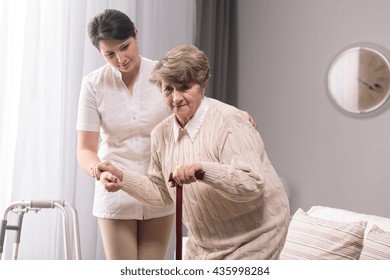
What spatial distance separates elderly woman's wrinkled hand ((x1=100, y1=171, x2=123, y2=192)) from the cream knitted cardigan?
0.10 feet

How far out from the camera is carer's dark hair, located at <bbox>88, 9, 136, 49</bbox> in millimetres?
1373

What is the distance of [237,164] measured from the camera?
1070 millimetres

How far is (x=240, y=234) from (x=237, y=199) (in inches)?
4.6

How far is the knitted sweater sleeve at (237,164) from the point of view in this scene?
1.05 meters

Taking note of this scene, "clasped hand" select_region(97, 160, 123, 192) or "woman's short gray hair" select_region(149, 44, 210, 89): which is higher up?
"woman's short gray hair" select_region(149, 44, 210, 89)

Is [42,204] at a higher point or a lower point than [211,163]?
lower

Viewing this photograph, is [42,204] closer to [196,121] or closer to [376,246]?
[196,121]

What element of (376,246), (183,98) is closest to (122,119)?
(183,98)

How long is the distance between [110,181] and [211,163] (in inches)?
10.3

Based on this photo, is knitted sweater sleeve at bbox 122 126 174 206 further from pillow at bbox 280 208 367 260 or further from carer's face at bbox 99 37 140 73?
pillow at bbox 280 208 367 260

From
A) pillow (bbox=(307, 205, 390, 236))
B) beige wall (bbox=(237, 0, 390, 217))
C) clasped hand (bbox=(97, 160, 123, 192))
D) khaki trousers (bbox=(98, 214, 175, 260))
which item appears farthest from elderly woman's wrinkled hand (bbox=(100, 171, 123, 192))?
beige wall (bbox=(237, 0, 390, 217))

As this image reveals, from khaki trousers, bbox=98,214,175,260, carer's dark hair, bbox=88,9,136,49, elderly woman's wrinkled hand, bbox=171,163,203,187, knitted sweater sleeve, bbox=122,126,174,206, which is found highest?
carer's dark hair, bbox=88,9,136,49

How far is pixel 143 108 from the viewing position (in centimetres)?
150

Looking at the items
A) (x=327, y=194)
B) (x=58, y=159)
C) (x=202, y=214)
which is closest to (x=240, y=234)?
(x=202, y=214)
